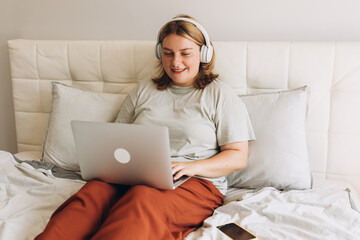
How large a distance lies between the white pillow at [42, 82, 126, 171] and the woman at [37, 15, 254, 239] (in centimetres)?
12

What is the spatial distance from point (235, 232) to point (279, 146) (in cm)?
50

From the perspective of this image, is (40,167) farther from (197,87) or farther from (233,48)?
(233,48)

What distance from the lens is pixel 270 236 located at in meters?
1.14

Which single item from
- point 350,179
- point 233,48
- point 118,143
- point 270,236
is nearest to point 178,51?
point 233,48

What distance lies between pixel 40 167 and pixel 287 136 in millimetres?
1093

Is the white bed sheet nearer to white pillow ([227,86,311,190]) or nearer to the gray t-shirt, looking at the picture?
white pillow ([227,86,311,190])

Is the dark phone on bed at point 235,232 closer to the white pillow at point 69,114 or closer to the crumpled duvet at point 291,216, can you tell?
the crumpled duvet at point 291,216

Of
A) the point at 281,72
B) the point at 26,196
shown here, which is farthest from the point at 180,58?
the point at 26,196

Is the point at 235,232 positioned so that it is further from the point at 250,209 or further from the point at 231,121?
the point at 231,121

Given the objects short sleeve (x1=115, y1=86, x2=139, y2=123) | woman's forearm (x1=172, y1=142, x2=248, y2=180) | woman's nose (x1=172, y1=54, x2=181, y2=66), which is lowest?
woman's forearm (x1=172, y1=142, x2=248, y2=180)

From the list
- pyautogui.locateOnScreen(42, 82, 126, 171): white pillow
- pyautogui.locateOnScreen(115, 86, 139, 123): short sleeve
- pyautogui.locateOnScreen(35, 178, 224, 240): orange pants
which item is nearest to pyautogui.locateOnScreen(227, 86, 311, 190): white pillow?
pyautogui.locateOnScreen(35, 178, 224, 240): orange pants

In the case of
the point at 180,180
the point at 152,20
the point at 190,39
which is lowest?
the point at 180,180

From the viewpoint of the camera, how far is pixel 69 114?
1.75m

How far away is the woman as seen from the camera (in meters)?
1.16
